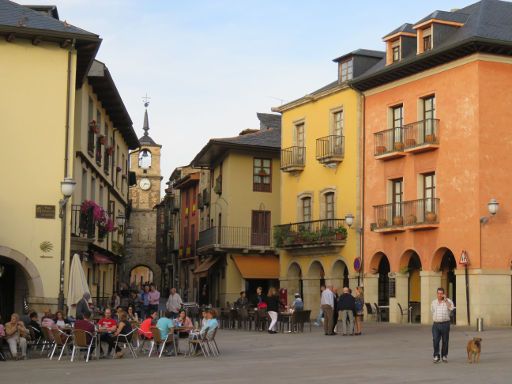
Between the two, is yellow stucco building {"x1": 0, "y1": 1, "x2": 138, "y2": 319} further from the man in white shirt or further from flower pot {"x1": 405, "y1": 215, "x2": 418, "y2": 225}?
flower pot {"x1": 405, "y1": 215, "x2": 418, "y2": 225}

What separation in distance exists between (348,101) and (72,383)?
27737 millimetres

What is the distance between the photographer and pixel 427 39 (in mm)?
38062

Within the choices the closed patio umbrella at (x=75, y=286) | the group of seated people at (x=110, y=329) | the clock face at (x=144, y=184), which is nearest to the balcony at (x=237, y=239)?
the closed patio umbrella at (x=75, y=286)

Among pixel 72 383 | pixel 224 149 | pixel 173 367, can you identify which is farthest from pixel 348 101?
pixel 72 383

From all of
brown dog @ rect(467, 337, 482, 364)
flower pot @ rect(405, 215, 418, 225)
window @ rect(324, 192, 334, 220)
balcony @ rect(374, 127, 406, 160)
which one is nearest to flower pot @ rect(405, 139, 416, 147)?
balcony @ rect(374, 127, 406, 160)

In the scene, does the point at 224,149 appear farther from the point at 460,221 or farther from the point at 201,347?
the point at 201,347

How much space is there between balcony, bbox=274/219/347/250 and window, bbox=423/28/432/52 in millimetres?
8718

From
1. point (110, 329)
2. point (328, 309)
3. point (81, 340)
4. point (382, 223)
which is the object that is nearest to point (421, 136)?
point (382, 223)

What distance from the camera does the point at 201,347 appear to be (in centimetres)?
2402

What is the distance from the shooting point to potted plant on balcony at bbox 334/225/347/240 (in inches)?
1671

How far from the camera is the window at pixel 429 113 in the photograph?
37.0 meters

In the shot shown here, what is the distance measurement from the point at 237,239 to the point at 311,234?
8.46 metres

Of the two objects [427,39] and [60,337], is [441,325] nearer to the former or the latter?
[60,337]

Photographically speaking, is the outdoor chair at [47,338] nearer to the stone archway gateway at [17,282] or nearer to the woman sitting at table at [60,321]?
the woman sitting at table at [60,321]
